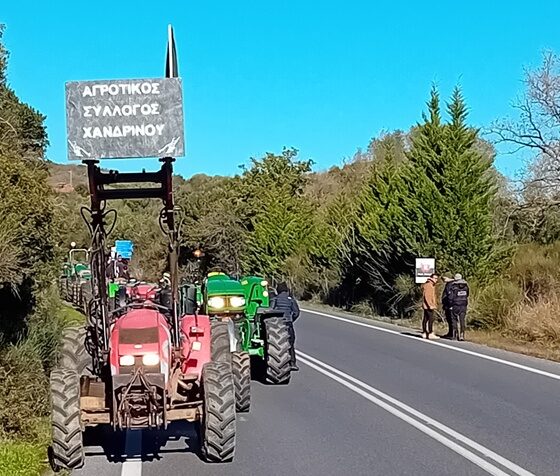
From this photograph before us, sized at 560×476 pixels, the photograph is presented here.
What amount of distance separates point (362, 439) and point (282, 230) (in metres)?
47.6

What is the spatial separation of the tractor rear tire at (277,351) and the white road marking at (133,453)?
13.3ft

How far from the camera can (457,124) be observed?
3362cm

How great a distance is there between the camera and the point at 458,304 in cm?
2353

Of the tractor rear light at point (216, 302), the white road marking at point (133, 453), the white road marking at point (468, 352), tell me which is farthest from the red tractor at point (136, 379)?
the white road marking at point (468, 352)

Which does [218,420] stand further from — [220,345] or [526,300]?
[526,300]

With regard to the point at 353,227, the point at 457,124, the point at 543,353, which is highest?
the point at 457,124

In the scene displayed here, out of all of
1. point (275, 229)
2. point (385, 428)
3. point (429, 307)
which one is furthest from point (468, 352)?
point (275, 229)

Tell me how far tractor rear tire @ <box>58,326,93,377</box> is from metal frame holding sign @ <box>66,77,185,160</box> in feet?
11.5

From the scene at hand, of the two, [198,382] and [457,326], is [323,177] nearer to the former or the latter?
[457,326]

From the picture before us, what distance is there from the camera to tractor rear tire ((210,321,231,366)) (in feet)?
37.9

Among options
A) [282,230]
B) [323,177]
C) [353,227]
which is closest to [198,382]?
[353,227]

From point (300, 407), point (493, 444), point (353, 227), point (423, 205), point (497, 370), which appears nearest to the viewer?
point (493, 444)

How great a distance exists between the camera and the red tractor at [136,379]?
9.18 metres

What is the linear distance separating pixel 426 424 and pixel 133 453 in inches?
142
